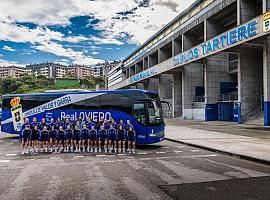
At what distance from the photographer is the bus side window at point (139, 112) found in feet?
40.8

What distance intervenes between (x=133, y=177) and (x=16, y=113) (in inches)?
523

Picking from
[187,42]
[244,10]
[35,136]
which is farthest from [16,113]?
[187,42]

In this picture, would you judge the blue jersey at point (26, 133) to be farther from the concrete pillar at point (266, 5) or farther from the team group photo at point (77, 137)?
the concrete pillar at point (266, 5)

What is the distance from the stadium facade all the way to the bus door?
13.6 meters

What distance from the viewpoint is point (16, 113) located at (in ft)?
56.8

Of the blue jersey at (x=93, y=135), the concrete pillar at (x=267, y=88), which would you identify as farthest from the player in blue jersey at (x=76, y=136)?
the concrete pillar at (x=267, y=88)

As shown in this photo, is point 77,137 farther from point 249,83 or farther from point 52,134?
point 249,83

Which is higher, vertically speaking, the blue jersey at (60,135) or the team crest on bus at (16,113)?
the team crest on bus at (16,113)

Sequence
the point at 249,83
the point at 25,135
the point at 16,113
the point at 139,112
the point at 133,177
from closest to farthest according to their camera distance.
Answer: the point at 133,177 → the point at 25,135 → the point at 139,112 → the point at 16,113 → the point at 249,83

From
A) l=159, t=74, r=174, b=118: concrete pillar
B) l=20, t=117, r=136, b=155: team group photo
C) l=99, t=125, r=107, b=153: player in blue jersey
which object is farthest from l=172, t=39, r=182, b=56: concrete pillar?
l=99, t=125, r=107, b=153: player in blue jersey

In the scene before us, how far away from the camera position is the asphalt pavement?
558cm

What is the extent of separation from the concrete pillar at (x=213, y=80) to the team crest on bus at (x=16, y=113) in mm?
23165

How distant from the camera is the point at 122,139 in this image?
1165cm

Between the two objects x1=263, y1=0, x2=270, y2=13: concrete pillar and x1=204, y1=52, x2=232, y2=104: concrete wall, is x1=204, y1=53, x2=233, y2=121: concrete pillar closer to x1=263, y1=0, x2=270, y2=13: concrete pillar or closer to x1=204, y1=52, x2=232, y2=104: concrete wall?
x1=204, y1=52, x2=232, y2=104: concrete wall
